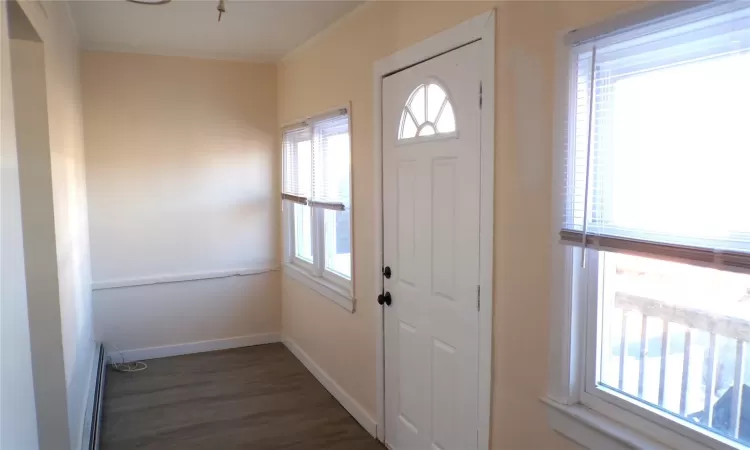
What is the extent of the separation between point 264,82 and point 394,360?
2.94m

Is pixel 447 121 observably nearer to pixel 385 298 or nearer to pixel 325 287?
pixel 385 298

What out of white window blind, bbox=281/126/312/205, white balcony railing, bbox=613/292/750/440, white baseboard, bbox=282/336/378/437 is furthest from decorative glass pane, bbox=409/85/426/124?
white baseboard, bbox=282/336/378/437

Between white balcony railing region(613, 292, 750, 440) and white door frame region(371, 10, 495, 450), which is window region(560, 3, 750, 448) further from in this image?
white door frame region(371, 10, 495, 450)

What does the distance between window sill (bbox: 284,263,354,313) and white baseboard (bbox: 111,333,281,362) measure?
716mm

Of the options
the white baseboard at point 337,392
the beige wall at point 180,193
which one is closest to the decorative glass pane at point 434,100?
the white baseboard at point 337,392

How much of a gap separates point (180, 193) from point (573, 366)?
3.71 metres

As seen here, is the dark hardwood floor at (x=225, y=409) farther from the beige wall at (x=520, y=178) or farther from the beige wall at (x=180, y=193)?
the beige wall at (x=520, y=178)

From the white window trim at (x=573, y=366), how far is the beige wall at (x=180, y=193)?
3.50 metres

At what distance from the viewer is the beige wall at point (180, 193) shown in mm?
4340

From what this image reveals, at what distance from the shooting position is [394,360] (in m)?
2.95

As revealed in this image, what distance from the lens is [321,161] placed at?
3.84 metres

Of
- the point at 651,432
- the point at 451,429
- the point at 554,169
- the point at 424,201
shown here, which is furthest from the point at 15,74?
the point at 651,432

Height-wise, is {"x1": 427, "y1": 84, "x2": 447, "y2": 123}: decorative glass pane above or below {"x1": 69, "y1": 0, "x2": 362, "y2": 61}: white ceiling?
below

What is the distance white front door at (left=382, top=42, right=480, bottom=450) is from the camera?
2.28m
